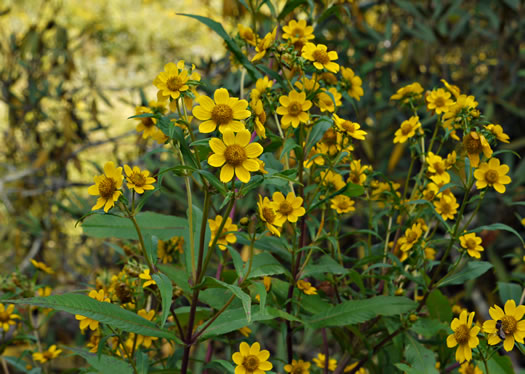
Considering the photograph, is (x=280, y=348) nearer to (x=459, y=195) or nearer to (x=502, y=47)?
(x=459, y=195)

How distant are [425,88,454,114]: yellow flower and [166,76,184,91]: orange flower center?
361 mm

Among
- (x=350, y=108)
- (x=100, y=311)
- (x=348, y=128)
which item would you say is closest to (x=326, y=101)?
(x=348, y=128)

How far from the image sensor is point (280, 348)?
1069 millimetres

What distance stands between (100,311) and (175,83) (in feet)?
0.87

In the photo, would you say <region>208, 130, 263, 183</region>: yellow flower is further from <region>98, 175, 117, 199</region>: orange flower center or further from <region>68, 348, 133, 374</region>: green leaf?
<region>68, 348, 133, 374</region>: green leaf

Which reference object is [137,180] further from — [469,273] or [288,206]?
[469,273]

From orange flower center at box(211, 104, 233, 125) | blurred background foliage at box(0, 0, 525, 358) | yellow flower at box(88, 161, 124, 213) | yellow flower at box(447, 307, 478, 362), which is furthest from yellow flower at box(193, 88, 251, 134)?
blurred background foliage at box(0, 0, 525, 358)

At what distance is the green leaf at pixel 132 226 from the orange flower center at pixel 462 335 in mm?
376

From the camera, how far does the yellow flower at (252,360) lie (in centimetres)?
54

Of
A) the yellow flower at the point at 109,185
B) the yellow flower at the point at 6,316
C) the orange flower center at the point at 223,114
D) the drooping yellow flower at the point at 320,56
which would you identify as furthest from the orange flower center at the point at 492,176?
the yellow flower at the point at 6,316

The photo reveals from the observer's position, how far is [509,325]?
1.68ft

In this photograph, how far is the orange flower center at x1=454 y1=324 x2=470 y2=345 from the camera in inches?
20.7

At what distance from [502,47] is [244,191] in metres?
1.55

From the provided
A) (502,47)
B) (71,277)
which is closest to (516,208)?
(502,47)
